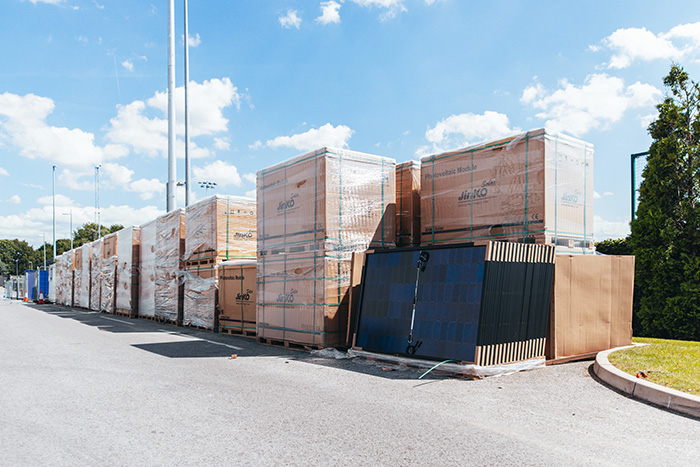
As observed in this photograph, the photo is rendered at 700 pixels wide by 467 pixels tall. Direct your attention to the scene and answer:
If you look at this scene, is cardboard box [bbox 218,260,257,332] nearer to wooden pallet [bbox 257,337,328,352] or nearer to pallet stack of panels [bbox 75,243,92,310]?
wooden pallet [bbox 257,337,328,352]

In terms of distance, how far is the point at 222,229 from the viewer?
13641 mm

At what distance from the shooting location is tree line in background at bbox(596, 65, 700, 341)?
11.0m

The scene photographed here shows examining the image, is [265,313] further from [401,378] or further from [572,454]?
[572,454]

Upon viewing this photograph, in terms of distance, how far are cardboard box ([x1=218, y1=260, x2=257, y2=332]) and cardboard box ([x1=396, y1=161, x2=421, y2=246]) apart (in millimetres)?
3649

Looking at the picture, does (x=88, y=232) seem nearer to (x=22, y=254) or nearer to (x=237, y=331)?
(x=22, y=254)

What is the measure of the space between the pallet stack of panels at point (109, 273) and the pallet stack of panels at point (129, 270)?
1.08 meters

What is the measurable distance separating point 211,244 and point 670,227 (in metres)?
10.9

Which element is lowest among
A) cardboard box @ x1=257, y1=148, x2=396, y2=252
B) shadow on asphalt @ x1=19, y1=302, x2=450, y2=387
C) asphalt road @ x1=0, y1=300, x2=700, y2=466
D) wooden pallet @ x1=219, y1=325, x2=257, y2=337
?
wooden pallet @ x1=219, y1=325, x2=257, y2=337

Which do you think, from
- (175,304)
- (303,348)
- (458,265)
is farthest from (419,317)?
(175,304)

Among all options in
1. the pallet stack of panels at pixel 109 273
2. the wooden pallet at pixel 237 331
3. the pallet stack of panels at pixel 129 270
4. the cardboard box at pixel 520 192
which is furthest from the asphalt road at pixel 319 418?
the pallet stack of panels at pixel 109 273

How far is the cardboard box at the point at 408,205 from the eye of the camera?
406 inches

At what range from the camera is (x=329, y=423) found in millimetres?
4555

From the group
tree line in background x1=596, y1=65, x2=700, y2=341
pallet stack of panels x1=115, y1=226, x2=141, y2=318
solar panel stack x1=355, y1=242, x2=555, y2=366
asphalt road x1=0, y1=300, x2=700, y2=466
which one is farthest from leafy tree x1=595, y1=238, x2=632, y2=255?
pallet stack of panels x1=115, y1=226, x2=141, y2=318

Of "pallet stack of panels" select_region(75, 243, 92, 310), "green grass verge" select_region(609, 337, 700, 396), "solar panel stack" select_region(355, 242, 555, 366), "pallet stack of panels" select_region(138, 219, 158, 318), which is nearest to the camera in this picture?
"green grass verge" select_region(609, 337, 700, 396)
